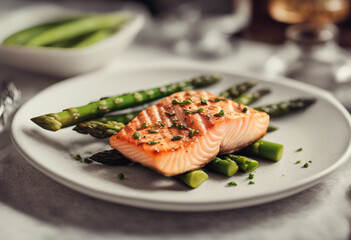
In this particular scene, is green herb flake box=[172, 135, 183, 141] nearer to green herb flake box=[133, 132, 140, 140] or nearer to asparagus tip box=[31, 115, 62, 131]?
green herb flake box=[133, 132, 140, 140]

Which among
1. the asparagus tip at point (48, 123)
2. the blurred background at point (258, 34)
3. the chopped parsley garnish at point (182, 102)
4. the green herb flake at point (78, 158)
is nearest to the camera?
the green herb flake at point (78, 158)

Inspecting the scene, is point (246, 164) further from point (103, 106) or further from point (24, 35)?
point (24, 35)

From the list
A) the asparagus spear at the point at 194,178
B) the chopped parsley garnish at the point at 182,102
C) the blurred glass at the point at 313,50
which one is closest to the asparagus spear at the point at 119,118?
the chopped parsley garnish at the point at 182,102

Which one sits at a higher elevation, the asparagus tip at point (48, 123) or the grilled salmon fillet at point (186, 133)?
the grilled salmon fillet at point (186, 133)

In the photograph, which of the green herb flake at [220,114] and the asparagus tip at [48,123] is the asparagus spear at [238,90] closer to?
the green herb flake at [220,114]

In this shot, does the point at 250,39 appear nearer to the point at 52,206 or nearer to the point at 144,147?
the point at 144,147

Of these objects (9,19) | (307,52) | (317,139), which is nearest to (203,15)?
(307,52)
